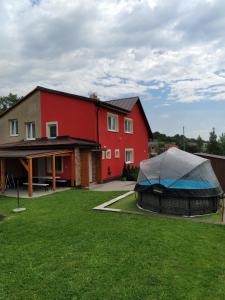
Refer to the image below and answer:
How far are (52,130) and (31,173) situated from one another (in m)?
7.09

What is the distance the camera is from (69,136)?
19.5 metres

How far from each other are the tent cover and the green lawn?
139cm

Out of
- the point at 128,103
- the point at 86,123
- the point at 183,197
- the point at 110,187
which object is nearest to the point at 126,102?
the point at 128,103

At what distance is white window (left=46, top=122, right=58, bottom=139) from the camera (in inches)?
803

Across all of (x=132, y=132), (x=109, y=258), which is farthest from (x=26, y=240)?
(x=132, y=132)

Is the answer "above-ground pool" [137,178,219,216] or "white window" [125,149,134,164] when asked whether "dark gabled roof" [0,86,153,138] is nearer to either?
"white window" [125,149,134,164]

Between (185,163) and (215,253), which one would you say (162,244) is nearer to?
(215,253)

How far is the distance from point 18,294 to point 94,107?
48.9 feet

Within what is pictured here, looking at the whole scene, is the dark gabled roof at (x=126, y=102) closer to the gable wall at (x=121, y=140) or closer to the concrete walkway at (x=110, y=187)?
the gable wall at (x=121, y=140)

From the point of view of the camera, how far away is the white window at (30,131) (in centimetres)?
2170

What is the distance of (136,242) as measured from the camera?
22.3ft

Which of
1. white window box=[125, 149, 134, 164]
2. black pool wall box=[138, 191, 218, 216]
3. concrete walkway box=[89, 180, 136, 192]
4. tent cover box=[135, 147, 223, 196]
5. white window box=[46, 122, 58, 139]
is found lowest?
concrete walkway box=[89, 180, 136, 192]

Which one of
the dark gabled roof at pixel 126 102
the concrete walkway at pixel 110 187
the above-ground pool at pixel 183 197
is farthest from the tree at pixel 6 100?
the above-ground pool at pixel 183 197

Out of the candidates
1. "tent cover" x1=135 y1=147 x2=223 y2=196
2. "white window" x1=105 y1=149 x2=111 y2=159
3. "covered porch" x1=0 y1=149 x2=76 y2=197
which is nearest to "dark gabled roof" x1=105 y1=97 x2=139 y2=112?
"white window" x1=105 y1=149 x2=111 y2=159
